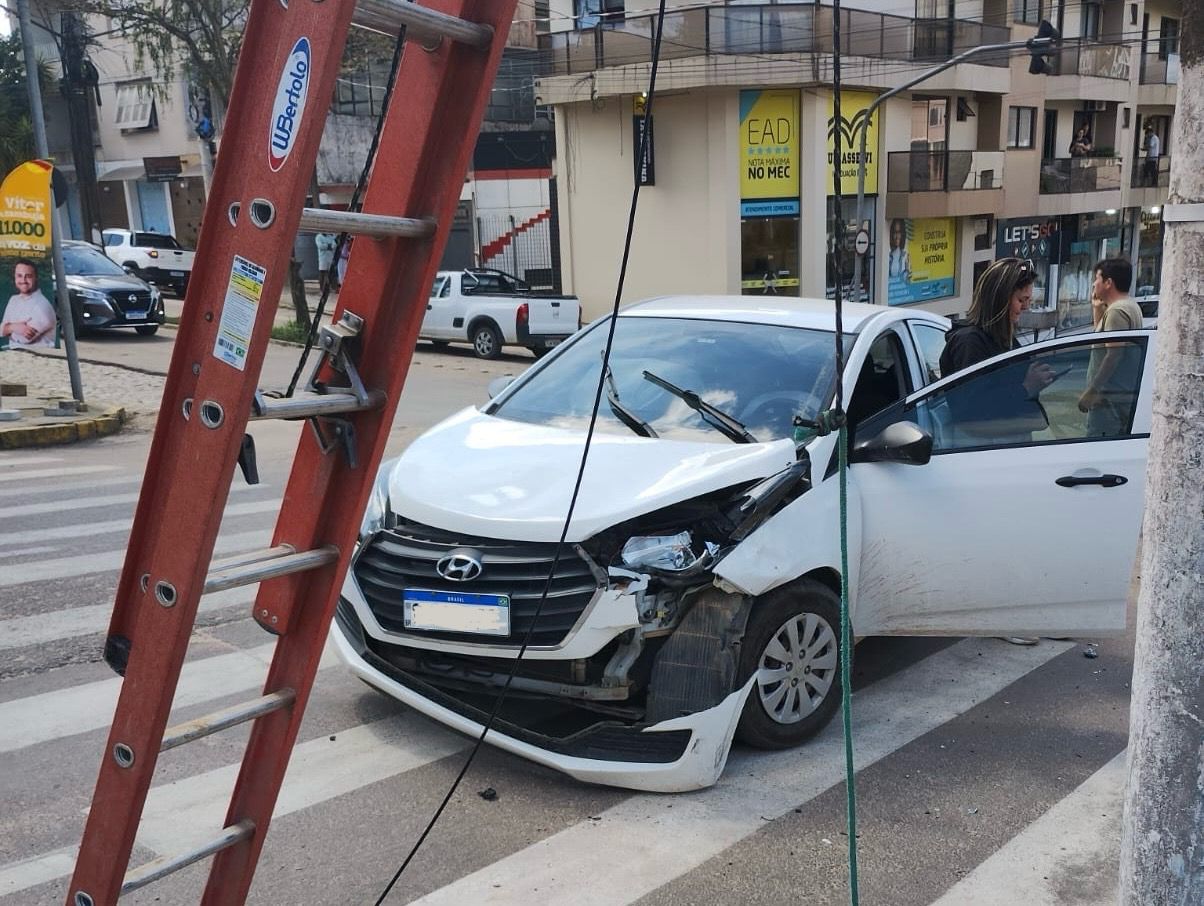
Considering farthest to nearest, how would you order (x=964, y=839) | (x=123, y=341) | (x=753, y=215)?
1. (x=753, y=215)
2. (x=123, y=341)
3. (x=964, y=839)

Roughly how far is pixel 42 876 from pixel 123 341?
19.0 m

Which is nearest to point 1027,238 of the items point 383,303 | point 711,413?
point 711,413

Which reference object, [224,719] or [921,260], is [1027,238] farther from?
[224,719]

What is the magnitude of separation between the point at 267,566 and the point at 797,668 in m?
2.66

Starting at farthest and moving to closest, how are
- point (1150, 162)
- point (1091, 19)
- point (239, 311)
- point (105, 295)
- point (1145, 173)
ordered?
point (1145, 173), point (1150, 162), point (1091, 19), point (105, 295), point (239, 311)

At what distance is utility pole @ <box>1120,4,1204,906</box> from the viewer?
2250mm

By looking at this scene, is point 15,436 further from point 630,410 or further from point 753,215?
point 753,215

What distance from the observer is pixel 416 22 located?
2080 mm

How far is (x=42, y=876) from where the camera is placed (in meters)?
3.48

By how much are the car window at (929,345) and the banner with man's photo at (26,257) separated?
9.45 m

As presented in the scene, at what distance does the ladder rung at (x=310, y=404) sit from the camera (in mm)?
2012

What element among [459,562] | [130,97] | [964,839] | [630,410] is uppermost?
[130,97]

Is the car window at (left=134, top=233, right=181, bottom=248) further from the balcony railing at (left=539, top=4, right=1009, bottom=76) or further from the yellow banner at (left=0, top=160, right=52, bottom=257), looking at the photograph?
the yellow banner at (left=0, top=160, right=52, bottom=257)

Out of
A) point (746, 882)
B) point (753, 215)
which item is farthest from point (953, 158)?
point (746, 882)
